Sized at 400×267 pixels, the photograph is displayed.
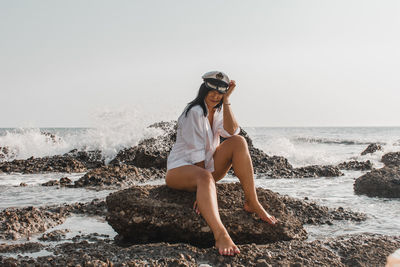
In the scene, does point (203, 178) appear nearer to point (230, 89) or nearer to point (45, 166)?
point (230, 89)

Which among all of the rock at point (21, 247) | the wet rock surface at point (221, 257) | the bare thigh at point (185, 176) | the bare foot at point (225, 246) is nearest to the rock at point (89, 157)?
the rock at point (21, 247)

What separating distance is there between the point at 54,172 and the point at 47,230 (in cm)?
797

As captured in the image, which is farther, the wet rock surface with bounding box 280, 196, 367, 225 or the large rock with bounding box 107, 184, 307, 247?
the wet rock surface with bounding box 280, 196, 367, 225

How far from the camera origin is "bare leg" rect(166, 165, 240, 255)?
11.9 feet

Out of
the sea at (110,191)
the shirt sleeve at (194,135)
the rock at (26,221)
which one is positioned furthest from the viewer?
the sea at (110,191)

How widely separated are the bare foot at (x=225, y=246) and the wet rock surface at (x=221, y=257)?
0.04 metres

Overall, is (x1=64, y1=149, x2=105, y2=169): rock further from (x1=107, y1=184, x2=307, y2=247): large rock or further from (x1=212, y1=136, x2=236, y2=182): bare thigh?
(x1=212, y1=136, x2=236, y2=182): bare thigh

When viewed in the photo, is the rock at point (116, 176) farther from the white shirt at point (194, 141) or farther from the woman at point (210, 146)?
the white shirt at point (194, 141)

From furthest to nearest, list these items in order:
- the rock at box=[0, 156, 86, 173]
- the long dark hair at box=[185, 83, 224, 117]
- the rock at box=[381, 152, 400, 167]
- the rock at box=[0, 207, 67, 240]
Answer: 1. the rock at box=[381, 152, 400, 167]
2. the rock at box=[0, 156, 86, 173]
3. the rock at box=[0, 207, 67, 240]
4. the long dark hair at box=[185, 83, 224, 117]

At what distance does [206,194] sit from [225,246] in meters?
0.56

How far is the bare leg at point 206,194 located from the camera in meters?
3.62

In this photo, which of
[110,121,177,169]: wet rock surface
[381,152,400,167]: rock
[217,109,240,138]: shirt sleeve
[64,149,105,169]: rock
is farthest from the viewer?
[381,152,400,167]: rock

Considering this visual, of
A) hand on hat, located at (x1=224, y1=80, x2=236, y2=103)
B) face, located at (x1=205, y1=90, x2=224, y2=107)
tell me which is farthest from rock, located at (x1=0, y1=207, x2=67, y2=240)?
hand on hat, located at (x1=224, y1=80, x2=236, y2=103)

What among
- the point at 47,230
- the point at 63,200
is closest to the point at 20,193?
the point at 63,200
